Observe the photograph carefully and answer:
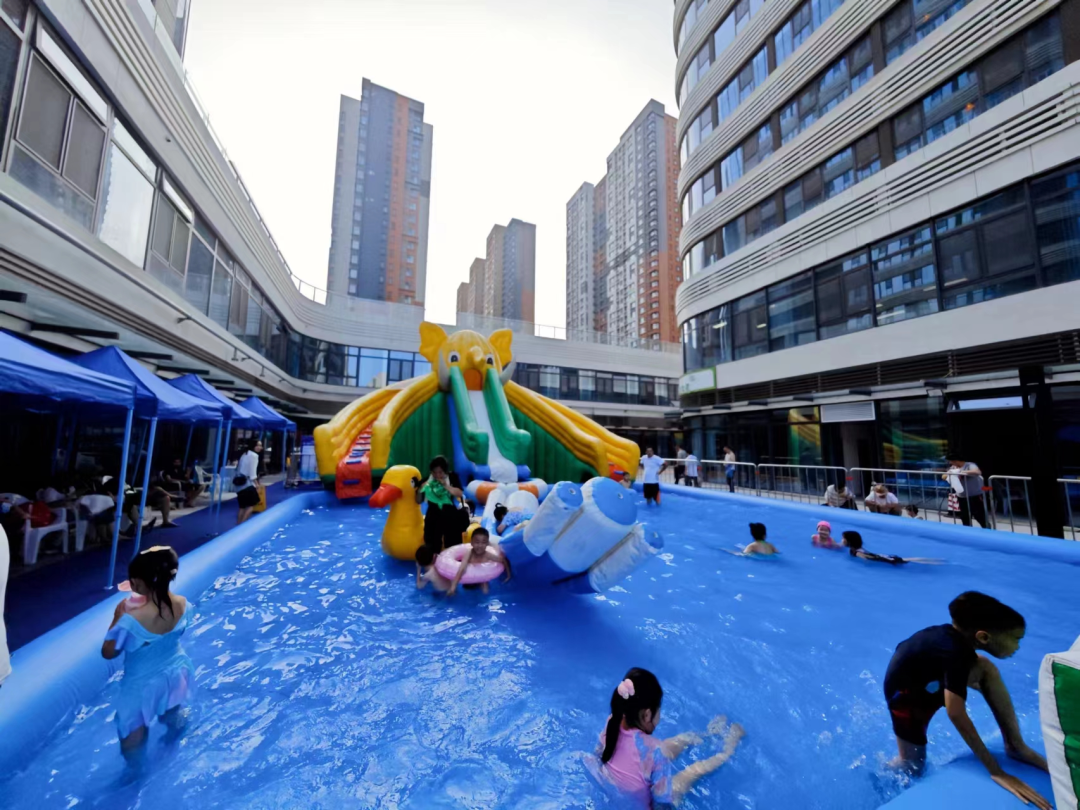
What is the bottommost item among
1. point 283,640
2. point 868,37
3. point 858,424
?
point 283,640

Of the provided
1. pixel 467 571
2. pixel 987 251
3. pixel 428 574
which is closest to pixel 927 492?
pixel 987 251

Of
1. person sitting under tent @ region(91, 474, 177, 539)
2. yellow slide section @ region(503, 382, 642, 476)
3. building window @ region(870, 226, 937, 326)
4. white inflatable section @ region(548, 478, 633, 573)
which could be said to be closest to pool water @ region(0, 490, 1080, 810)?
white inflatable section @ region(548, 478, 633, 573)

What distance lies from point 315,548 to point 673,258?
69.1m

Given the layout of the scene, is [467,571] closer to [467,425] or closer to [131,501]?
[131,501]

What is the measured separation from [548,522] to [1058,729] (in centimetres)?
335

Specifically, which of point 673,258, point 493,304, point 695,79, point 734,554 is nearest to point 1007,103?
point 734,554

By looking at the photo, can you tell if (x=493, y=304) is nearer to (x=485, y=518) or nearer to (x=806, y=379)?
(x=806, y=379)

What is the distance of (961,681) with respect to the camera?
2273mm

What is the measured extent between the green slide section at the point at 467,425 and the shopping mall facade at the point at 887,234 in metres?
9.80

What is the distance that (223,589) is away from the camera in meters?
5.56

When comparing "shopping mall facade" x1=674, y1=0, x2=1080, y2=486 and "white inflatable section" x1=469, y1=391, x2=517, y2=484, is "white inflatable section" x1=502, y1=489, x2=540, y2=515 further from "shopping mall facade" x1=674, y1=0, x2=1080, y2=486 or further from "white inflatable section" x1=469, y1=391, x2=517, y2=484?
"shopping mall facade" x1=674, y1=0, x2=1080, y2=486

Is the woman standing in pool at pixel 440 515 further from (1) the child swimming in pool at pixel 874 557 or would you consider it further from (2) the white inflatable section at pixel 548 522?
(1) the child swimming in pool at pixel 874 557

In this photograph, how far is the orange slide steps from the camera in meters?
11.3

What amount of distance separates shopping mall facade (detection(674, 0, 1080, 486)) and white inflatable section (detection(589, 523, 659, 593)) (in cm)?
733
